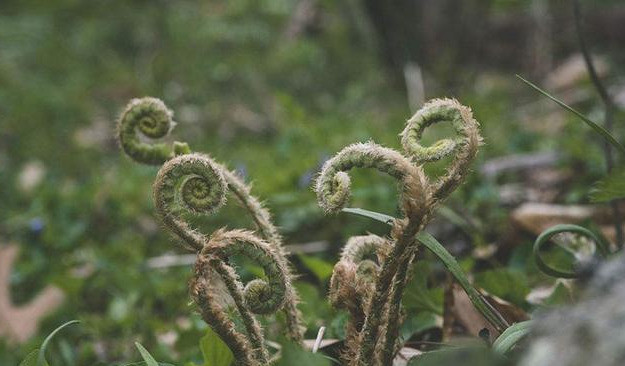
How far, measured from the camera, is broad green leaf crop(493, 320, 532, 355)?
3.66 feet

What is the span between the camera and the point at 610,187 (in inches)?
53.7

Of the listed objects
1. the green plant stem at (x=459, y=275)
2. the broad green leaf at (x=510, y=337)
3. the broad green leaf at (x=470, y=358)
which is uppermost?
the green plant stem at (x=459, y=275)

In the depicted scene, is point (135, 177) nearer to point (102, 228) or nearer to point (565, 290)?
point (102, 228)

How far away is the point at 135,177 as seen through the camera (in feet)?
13.9

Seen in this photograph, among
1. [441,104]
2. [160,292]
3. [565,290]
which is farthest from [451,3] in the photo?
[441,104]

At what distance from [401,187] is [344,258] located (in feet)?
0.81

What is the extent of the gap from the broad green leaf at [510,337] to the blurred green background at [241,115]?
46 cm

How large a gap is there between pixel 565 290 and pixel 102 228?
250cm

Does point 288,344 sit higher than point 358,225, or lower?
lower

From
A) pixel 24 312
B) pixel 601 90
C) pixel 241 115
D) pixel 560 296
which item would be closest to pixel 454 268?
pixel 560 296

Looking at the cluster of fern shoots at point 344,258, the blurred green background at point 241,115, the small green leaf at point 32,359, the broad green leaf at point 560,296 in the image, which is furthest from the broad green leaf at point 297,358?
the broad green leaf at point 560,296

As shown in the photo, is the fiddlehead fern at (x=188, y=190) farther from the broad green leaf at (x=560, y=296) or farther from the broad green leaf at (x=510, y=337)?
the broad green leaf at (x=560, y=296)

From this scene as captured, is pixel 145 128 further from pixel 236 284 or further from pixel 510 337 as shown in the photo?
pixel 510 337

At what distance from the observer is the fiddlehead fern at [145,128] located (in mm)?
1396
